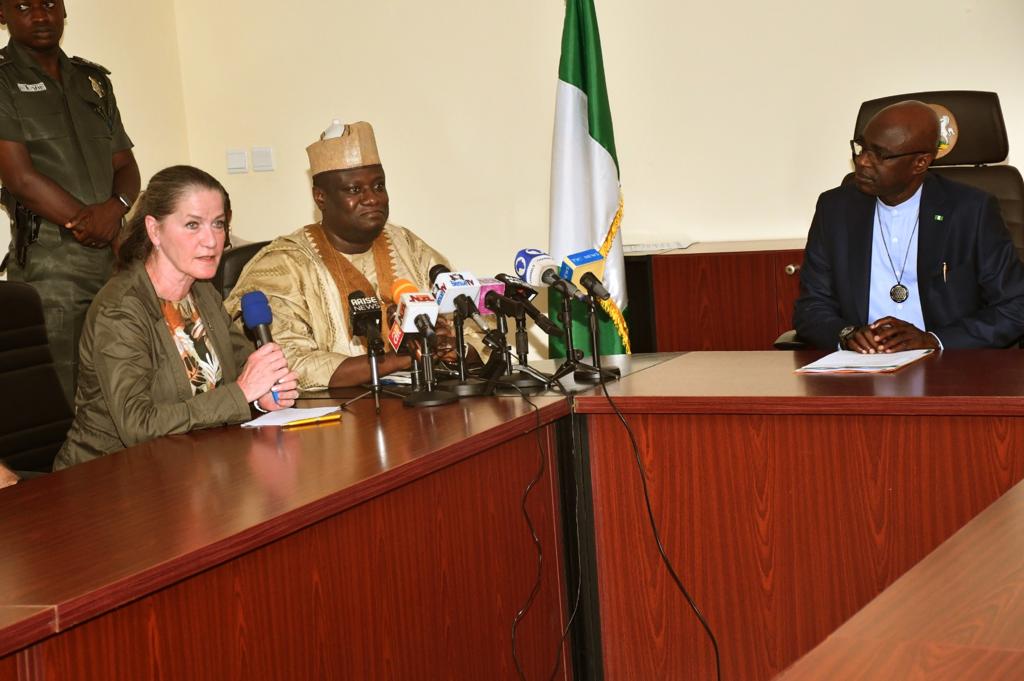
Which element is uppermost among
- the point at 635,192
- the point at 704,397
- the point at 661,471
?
the point at 635,192

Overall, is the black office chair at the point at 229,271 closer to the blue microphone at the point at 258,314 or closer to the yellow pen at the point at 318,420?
the blue microphone at the point at 258,314

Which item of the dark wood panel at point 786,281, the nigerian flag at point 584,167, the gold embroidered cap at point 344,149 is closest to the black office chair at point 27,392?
the gold embroidered cap at point 344,149

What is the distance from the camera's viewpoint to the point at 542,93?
216 inches

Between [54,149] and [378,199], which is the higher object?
[54,149]

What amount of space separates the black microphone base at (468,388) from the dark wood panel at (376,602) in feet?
0.79

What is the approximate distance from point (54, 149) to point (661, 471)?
257cm

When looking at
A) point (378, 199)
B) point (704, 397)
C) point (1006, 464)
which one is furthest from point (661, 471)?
point (378, 199)

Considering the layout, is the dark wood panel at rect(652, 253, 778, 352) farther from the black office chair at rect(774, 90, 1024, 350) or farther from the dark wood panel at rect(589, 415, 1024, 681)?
the dark wood panel at rect(589, 415, 1024, 681)

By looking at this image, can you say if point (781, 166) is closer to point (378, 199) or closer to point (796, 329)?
point (796, 329)

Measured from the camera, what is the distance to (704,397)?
2609mm

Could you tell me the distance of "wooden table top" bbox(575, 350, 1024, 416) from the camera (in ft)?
7.88

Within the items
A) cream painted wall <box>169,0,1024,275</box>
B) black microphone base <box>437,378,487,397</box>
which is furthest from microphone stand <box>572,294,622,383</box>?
cream painted wall <box>169,0,1024,275</box>

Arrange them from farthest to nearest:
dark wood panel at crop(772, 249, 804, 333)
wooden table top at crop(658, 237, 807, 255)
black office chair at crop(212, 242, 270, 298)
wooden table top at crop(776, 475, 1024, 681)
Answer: wooden table top at crop(658, 237, 807, 255) → dark wood panel at crop(772, 249, 804, 333) → black office chair at crop(212, 242, 270, 298) → wooden table top at crop(776, 475, 1024, 681)

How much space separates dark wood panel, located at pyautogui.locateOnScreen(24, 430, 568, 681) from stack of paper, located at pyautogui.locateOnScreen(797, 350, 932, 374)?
681 mm
